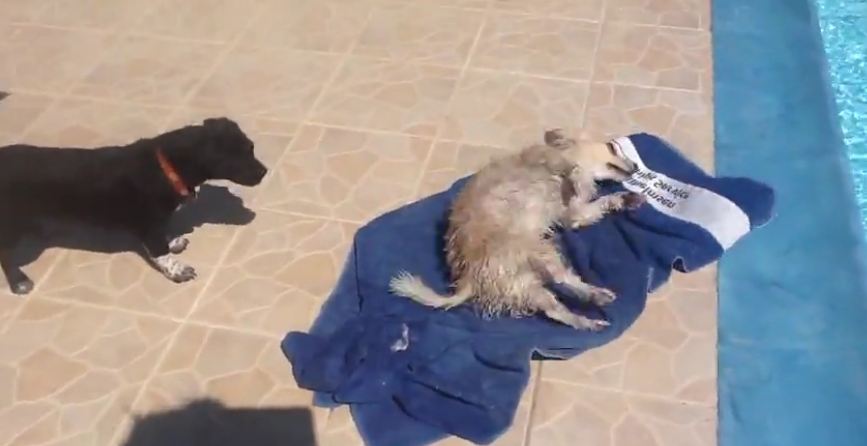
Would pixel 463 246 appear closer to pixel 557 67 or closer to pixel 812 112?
pixel 557 67

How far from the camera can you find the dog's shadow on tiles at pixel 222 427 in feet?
7.36

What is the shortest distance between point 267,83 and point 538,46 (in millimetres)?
1026

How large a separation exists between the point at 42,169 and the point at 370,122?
1130mm

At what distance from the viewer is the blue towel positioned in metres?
2.26

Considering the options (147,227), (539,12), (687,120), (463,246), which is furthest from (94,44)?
(687,120)

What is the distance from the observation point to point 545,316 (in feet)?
7.84

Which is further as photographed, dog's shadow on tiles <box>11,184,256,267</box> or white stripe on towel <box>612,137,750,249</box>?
dog's shadow on tiles <box>11,184,256,267</box>

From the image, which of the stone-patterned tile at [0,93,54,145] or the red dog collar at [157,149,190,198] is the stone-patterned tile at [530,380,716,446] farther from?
the stone-patterned tile at [0,93,54,145]

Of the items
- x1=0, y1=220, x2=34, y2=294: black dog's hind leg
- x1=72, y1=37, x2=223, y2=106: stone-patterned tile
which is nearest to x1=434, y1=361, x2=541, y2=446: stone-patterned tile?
x1=0, y1=220, x2=34, y2=294: black dog's hind leg

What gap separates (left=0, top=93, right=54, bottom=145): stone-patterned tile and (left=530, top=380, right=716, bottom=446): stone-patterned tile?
2.02 metres

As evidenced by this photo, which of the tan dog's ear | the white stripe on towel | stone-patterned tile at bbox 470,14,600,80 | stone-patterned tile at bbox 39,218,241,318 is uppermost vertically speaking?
the tan dog's ear

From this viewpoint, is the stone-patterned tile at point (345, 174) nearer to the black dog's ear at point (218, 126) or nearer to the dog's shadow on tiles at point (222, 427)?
the black dog's ear at point (218, 126)

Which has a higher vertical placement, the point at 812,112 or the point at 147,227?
the point at 147,227

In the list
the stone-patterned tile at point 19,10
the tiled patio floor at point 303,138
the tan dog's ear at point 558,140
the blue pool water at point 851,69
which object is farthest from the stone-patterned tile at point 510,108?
the stone-patterned tile at point 19,10
